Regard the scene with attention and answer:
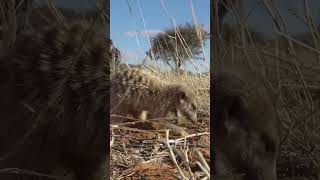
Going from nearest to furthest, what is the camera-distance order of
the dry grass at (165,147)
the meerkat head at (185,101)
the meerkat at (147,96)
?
the dry grass at (165,147) → the meerkat at (147,96) → the meerkat head at (185,101)

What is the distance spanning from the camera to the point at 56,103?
1256mm

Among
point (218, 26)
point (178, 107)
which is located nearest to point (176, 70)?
point (178, 107)

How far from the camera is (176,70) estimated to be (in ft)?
11.3

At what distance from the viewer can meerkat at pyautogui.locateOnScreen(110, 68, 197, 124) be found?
3.16m

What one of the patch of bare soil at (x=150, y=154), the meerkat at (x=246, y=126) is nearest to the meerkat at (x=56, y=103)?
the meerkat at (x=246, y=126)

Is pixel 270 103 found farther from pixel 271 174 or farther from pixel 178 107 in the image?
pixel 178 107

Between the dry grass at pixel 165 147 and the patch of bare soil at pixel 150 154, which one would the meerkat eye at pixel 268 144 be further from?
the patch of bare soil at pixel 150 154

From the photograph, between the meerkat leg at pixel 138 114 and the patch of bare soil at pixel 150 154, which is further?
the meerkat leg at pixel 138 114

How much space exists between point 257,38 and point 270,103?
0.59 ft

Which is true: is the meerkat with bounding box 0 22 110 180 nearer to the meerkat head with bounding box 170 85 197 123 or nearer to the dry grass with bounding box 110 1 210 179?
the dry grass with bounding box 110 1 210 179

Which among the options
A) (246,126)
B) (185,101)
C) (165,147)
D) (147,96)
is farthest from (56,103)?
(185,101)

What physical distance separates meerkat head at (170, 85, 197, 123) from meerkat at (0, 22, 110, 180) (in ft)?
6.71

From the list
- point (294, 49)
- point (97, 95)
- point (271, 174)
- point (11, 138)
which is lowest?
point (271, 174)

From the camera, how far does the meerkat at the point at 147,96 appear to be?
10.4ft
